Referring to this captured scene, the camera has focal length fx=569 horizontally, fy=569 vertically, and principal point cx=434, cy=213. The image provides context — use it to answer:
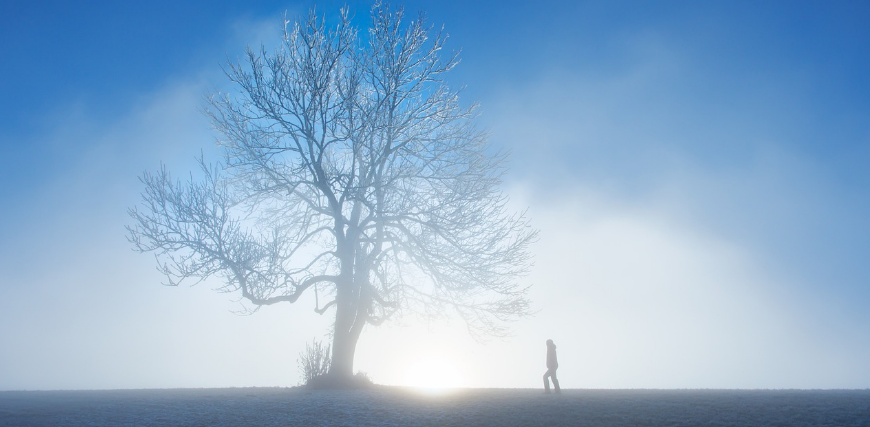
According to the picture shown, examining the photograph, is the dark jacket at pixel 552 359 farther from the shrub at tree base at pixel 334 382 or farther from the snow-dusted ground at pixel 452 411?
the shrub at tree base at pixel 334 382

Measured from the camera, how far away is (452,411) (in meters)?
12.4

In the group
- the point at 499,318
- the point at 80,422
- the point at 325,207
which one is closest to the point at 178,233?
the point at 325,207

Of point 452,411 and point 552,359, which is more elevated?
point 552,359

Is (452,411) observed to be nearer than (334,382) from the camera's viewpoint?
Yes

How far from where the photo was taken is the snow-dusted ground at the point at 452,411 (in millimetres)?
11445

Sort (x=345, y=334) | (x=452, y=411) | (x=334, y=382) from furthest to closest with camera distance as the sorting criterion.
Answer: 1. (x=345, y=334)
2. (x=334, y=382)
3. (x=452, y=411)

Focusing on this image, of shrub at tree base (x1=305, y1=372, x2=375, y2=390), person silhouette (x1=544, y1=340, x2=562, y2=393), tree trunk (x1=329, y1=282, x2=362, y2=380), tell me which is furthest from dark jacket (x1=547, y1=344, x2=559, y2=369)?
tree trunk (x1=329, y1=282, x2=362, y2=380)

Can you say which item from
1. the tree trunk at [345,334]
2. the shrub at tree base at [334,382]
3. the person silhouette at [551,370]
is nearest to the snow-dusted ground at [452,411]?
the person silhouette at [551,370]

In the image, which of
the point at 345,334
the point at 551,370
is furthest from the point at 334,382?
the point at 551,370

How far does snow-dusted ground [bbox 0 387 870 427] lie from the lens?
1145cm

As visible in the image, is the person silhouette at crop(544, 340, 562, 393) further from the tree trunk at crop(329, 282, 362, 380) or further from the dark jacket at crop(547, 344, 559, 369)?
the tree trunk at crop(329, 282, 362, 380)

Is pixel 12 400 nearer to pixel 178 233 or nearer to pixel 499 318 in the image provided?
pixel 178 233

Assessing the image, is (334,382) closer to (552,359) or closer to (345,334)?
(345,334)

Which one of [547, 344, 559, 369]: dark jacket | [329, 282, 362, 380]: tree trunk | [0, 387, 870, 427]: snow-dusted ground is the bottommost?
[0, 387, 870, 427]: snow-dusted ground
